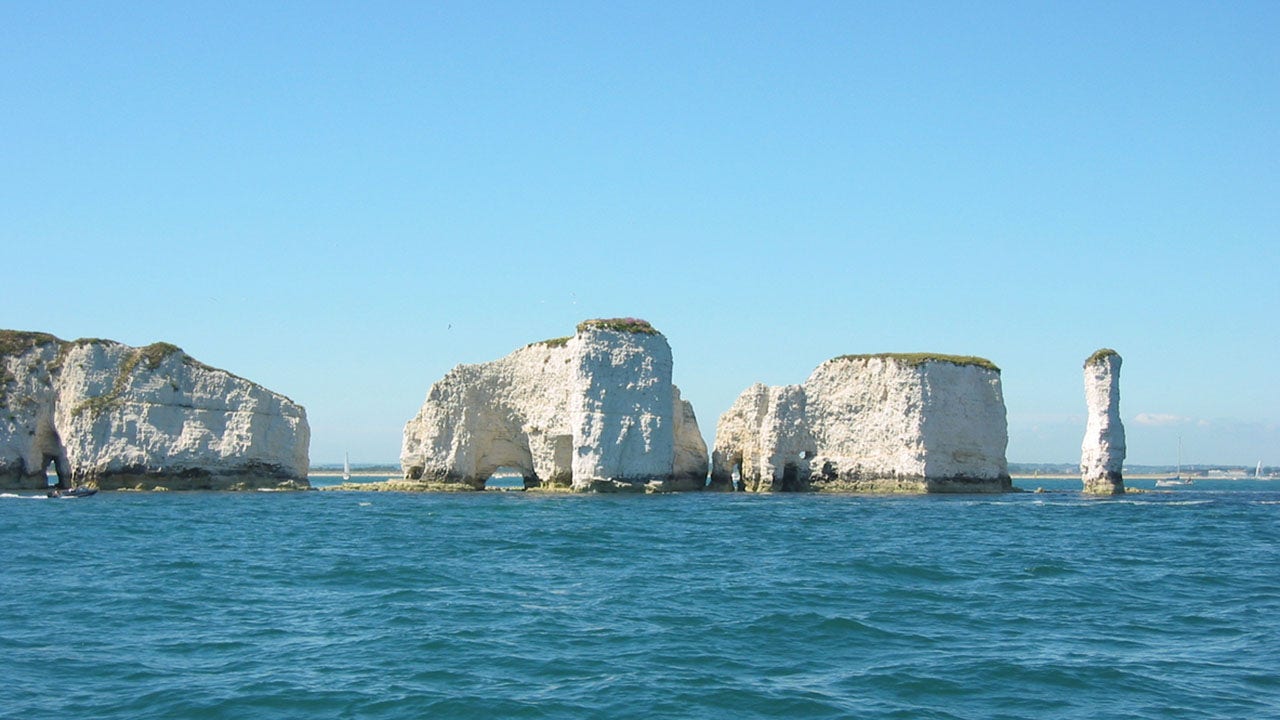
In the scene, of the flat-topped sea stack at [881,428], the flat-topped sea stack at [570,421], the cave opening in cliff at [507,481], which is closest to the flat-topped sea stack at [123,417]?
the flat-topped sea stack at [570,421]

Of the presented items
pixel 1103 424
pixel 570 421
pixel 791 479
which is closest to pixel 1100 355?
pixel 1103 424

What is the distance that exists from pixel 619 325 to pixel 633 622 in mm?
34514

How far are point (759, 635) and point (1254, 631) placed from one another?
24.2 feet

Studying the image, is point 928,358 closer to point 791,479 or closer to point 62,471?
point 791,479

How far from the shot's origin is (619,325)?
5038 cm

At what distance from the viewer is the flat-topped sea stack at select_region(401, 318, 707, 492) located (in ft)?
164

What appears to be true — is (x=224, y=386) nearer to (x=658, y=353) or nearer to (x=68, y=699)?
(x=658, y=353)

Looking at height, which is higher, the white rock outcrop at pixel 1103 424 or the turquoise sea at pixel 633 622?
the white rock outcrop at pixel 1103 424

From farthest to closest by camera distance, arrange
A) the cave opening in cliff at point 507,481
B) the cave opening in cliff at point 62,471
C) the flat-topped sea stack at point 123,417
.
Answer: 1. the cave opening in cliff at point 507,481
2. the cave opening in cliff at point 62,471
3. the flat-topped sea stack at point 123,417

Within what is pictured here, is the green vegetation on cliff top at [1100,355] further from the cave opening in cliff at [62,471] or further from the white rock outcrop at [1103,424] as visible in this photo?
the cave opening in cliff at [62,471]

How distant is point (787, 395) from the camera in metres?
54.1

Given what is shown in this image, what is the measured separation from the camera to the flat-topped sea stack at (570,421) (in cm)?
5009

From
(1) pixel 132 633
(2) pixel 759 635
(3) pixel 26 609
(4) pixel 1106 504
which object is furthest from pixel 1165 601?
(4) pixel 1106 504

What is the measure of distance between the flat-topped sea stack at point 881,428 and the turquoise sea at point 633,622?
70.1 feet
